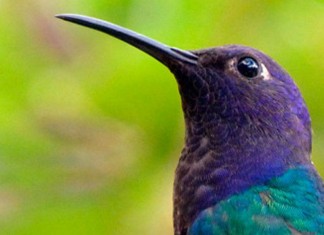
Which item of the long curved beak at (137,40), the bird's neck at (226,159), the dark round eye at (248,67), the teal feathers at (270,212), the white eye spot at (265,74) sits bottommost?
the teal feathers at (270,212)

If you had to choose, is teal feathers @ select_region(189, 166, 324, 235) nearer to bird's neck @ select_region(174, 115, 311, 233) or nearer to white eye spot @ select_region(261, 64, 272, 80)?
bird's neck @ select_region(174, 115, 311, 233)

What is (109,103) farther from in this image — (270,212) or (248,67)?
(270,212)

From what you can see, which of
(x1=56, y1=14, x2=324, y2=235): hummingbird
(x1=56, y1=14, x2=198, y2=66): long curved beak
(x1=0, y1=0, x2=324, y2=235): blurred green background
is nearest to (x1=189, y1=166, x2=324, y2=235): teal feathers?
(x1=56, y1=14, x2=324, y2=235): hummingbird

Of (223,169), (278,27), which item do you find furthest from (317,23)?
(223,169)

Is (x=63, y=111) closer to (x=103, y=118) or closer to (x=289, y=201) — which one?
(x=103, y=118)

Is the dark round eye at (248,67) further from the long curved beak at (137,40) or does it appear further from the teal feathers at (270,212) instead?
the teal feathers at (270,212)

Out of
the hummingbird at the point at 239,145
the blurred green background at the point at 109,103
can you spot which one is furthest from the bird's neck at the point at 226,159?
the blurred green background at the point at 109,103
